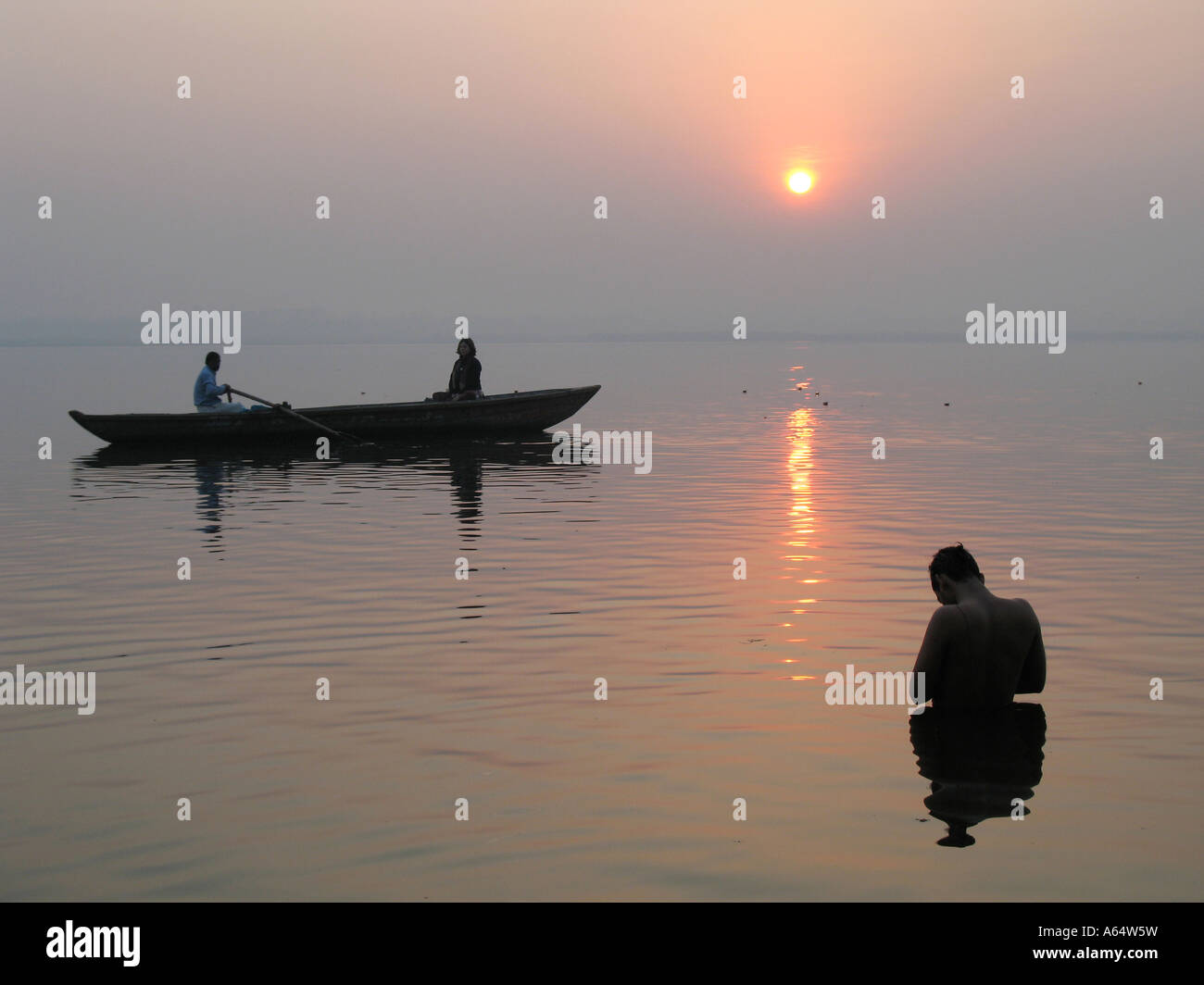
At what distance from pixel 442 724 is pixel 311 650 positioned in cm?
293

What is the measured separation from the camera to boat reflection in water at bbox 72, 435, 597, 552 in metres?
25.1

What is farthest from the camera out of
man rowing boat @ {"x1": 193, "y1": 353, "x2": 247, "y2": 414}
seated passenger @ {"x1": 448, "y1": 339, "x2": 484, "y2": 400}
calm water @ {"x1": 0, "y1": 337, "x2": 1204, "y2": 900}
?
seated passenger @ {"x1": 448, "y1": 339, "x2": 484, "y2": 400}

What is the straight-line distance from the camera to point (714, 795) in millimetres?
8312

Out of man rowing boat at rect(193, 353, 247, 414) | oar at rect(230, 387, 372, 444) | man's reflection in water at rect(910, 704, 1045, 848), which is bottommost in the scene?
man's reflection in water at rect(910, 704, 1045, 848)

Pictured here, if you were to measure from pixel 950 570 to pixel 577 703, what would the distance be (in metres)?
3.14

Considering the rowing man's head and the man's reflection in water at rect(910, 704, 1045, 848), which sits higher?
the rowing man's head

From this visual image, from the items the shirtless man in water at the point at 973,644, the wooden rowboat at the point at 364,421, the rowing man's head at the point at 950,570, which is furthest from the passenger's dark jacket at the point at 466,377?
the rowing man's head at the point at 950,570

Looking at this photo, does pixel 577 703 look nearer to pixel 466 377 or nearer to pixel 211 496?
pixel 211 496

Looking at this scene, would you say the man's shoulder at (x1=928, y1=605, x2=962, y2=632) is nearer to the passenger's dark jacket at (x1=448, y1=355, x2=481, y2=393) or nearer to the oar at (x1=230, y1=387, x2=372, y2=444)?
the oar at (x1=230, y1=387, x2=372, y2=444)

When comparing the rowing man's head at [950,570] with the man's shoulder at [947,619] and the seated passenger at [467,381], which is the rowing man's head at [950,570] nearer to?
the man's shoulder at [947,619]

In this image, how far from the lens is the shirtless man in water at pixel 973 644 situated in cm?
894

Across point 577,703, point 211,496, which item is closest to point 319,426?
point 211,496

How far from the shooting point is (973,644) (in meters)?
9.17

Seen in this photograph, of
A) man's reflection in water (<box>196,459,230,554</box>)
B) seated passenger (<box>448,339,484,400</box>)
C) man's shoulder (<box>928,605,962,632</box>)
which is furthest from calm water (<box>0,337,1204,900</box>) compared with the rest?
seated passenger (<box>448,339,484,400</box>)
